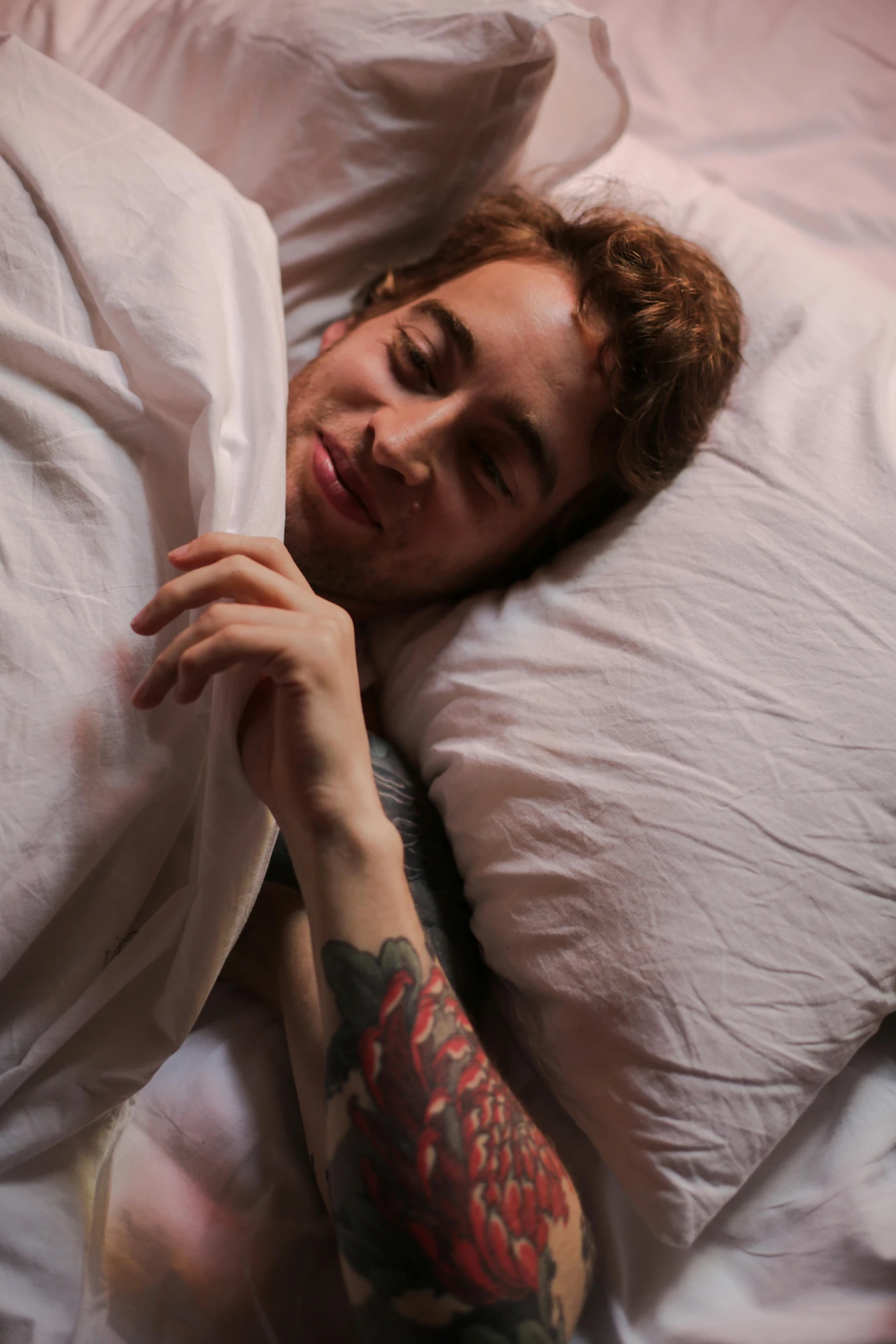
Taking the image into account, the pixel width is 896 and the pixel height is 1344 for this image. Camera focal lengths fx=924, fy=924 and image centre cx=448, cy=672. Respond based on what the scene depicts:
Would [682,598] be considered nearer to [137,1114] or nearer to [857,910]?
[857,910]

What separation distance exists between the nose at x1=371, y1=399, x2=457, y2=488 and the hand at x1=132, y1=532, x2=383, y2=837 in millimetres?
199

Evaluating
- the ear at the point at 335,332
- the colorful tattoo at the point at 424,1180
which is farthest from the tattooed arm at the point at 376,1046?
the ear at the point at 335,332

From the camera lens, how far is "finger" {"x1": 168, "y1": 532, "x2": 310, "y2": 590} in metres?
0.57

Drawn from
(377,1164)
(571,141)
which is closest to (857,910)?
(377,1164)

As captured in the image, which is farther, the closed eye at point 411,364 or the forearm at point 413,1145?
the closed eye at point 411,364

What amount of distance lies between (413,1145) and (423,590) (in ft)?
1.54

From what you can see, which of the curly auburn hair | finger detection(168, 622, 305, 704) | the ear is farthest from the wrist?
the ear

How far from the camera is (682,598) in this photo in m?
0.73

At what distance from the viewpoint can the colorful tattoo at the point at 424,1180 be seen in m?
0.52

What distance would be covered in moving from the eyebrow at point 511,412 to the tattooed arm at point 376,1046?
291mm

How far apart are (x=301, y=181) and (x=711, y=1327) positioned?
1.06m

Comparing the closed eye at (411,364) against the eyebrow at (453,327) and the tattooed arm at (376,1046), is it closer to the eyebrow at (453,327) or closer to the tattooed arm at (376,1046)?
the eyebrow at (453,327)

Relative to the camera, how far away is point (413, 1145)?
1.73 ft

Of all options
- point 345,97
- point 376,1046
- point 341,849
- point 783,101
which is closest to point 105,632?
point 341,849
